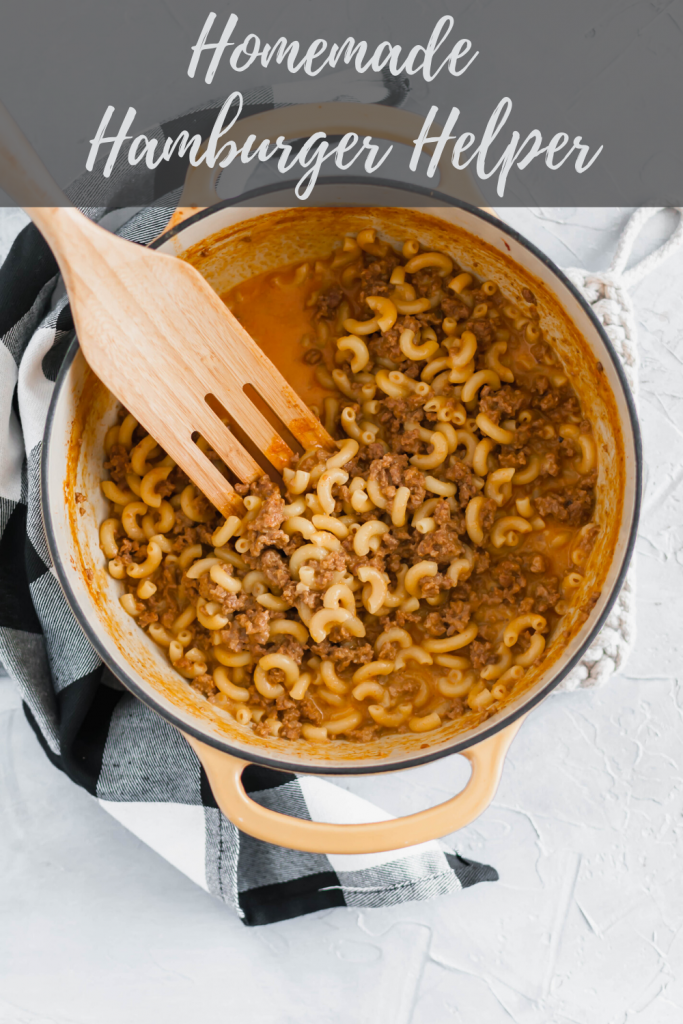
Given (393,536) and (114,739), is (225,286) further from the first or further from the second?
(114,739)

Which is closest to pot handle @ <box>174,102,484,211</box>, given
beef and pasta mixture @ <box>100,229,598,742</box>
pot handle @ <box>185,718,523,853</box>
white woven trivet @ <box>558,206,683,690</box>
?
beef and pasta mixture @ <box>100,229,598,742</box>

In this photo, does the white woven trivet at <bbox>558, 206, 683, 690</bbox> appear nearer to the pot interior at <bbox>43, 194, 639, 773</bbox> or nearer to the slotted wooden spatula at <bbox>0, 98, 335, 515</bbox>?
the pot interior at <bbox>43, 194, 639, 773</bbox>

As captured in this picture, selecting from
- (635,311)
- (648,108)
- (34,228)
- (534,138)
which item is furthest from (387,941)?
(648,108)

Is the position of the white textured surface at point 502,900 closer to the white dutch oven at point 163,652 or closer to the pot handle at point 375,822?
the white dutch oven at point 163,652
